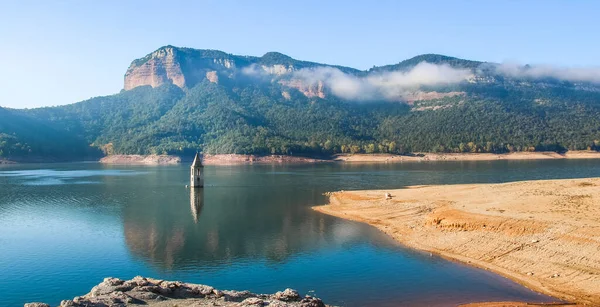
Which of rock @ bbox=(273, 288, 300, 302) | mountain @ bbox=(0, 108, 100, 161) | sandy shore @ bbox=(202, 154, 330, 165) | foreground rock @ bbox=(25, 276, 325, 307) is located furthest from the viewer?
sandy shore @ bbox=(202, 154, 330, 165)

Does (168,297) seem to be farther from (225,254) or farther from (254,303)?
(225,254)

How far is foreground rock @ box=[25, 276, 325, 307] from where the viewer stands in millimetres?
14578

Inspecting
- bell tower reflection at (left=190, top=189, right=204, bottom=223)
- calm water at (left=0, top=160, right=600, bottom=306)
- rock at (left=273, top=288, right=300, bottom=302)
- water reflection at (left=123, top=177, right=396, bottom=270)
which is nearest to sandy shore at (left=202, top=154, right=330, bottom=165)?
bell tower reflection at (left=190, top=189, right=204, bottom=223)

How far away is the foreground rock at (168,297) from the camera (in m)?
14.6

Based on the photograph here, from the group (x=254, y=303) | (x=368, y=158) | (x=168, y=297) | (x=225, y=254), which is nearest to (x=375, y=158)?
(x=368, y=158)

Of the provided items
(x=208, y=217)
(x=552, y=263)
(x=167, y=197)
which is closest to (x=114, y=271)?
(x=208, y=217)

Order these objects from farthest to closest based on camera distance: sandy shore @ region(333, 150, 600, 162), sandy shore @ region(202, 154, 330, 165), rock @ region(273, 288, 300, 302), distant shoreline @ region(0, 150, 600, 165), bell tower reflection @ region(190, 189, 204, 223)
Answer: sandy shore @ region(202, 154, 330, 165), distant shoreline @ region(0, 150, 600, 165), sandy shore @ region(333, 150, 600, 162), bell tower reflection @ region(190, 189, 204, 223), rock @ region(273, 288, 300, 302)

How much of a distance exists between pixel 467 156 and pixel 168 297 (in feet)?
488

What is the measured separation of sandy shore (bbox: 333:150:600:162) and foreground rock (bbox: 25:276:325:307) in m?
137

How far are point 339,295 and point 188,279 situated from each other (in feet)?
27.1

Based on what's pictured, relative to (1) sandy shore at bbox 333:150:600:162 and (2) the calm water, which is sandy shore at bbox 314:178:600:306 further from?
(1) sandy shore at bbox 333:150:600:162

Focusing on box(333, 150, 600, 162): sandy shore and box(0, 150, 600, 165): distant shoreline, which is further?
box(0, 150, 600, 165): distant shoreline

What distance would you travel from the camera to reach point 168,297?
1658cm

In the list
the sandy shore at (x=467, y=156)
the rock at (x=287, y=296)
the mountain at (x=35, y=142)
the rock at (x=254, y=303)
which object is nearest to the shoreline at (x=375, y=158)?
the sandy shore at (x=467, y=156)
